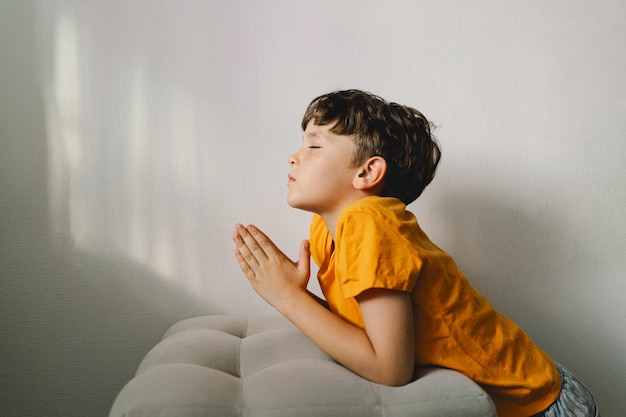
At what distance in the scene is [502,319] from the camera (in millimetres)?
1007

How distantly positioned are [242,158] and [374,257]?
2.03 ft

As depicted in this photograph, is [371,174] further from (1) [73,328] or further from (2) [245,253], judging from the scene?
(1) [73,328]

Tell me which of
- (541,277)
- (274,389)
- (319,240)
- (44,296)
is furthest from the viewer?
(541,277)

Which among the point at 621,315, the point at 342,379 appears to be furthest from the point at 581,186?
the point at 342,379

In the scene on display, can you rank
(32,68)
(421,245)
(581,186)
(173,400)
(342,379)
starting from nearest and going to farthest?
(173,400) < (342,379) < (421,245) < (32,68) < (581,186)

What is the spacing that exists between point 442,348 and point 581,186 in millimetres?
798

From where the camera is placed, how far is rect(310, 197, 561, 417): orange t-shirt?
83 cm

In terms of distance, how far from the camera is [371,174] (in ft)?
3.36

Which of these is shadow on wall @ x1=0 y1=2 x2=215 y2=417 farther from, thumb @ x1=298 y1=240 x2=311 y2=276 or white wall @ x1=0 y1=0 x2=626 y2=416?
thumb @ x1=298 y1=240 x2=311 y2=276

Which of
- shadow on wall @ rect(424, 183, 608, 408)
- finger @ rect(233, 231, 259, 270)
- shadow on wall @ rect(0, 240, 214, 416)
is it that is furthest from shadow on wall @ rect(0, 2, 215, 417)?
shadow on wall @ rect(424, 183, 608, 408)

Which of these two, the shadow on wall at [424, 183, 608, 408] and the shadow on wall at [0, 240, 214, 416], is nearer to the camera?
the shadow on wall at [0, 240, 214, 416]

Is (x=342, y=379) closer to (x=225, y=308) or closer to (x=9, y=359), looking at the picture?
(x=225, y=308)

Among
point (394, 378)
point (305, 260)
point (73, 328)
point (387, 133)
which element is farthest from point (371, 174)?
point (73, 328)

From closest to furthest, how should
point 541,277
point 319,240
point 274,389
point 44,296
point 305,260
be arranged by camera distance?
point 274,389
point 305,260
point 319,240
point 44,296
point 541,277
